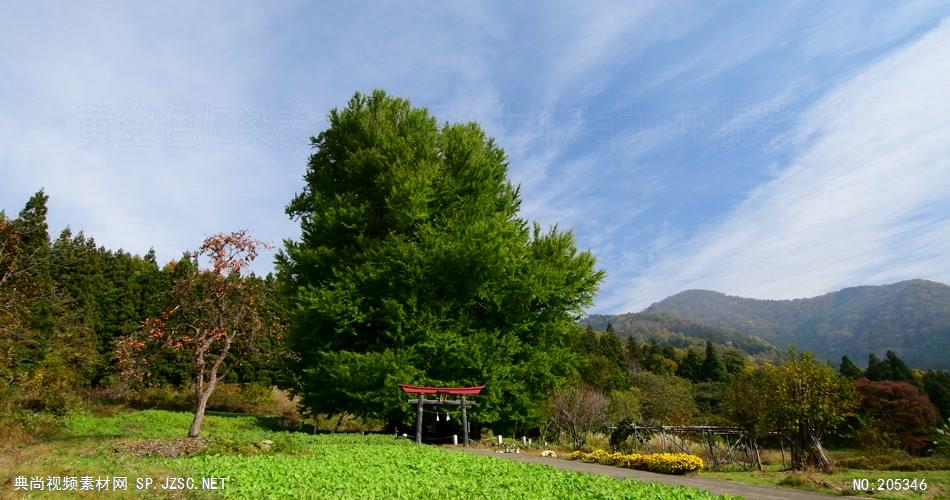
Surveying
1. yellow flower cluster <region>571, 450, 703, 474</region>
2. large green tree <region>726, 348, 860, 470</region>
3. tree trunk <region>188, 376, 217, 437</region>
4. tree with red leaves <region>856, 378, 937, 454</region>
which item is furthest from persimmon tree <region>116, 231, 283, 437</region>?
tree with red leaves <region>856, 378, 937, 454</region>

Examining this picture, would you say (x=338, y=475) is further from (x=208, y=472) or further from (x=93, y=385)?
(x=93, y=385)

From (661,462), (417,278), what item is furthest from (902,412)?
(417,278)

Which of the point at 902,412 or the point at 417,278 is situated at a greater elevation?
the point at 417,278

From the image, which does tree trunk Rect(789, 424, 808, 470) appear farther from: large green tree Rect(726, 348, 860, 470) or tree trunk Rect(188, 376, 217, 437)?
tree trunk Rect(188, 376, 217, 437)

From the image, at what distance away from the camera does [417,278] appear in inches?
763

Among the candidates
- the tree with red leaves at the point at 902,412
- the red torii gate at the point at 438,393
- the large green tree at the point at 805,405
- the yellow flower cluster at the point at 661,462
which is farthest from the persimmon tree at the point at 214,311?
the tree with red leaves at the point at 902,412

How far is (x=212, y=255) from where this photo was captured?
15.5 meters

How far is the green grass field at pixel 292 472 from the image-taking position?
7.15m

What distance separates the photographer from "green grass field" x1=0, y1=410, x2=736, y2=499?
23.5 feet

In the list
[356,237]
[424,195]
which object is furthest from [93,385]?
[424,195]

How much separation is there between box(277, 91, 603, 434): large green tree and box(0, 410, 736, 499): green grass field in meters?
5.90

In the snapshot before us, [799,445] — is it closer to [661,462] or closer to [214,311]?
[661,462]

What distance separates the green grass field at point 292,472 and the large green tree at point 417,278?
590 centimetres

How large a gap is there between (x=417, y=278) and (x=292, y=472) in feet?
36.4
